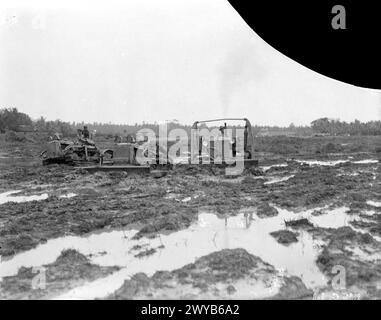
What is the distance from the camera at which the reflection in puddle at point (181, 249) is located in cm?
399

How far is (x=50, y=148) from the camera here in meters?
14.5

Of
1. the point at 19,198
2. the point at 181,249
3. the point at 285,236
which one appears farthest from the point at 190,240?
the point at 19,198

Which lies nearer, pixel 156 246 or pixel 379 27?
pixel 379 27

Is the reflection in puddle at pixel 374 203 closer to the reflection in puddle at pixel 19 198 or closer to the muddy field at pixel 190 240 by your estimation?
the muddy field at pixel 190 240

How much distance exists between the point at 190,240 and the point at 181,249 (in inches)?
17.4

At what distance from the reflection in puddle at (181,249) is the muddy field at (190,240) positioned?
0.05ft

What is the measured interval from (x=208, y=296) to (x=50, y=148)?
12701mm

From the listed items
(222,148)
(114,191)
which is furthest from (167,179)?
(222,148)

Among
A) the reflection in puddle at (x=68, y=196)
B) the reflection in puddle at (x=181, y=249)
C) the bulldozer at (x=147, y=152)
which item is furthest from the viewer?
the bulldozer at (x=147, y=152)

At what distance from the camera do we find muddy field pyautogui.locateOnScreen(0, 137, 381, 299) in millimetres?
3600

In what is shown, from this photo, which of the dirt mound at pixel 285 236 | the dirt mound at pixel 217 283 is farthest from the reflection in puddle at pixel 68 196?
the dirt mound at pixel 217 283

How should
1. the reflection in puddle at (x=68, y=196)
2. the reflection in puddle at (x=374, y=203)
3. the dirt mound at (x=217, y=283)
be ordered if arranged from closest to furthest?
the dirt mound at (x=217, y=283), the reflection in puddle at (x=374, y=203), the reflection in puddle at (x=68, y=196)

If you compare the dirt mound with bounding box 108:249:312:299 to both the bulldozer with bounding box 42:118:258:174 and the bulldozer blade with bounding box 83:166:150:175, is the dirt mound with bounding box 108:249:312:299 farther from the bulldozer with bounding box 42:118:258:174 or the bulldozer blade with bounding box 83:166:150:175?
the bulldozer with bounding box 42:118:258:174

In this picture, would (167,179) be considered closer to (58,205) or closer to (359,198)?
(58,205)
